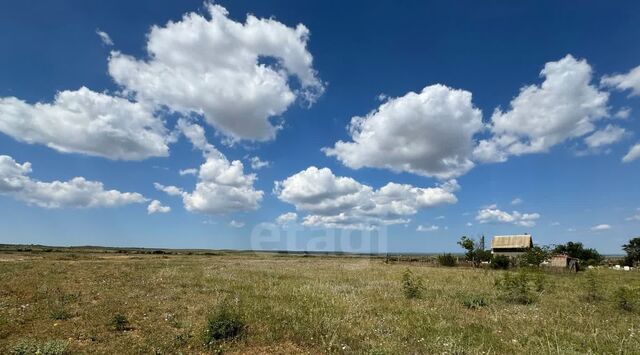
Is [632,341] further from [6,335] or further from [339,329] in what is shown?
[6,335]

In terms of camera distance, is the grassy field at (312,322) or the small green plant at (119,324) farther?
the small green plant at (119,324)

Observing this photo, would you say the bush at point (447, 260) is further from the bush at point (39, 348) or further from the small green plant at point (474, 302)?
the bush at point (39, 348)

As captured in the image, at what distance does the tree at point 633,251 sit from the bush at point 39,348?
292ft

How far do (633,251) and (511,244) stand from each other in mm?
23040

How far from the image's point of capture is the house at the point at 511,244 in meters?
69.8

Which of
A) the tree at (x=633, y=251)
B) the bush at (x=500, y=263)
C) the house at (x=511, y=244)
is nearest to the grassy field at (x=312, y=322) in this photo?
the bush at (x=500, y=263)

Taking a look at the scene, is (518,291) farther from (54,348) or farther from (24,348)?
(24,348)

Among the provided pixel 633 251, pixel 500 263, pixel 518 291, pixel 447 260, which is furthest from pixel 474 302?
pixel 633 251

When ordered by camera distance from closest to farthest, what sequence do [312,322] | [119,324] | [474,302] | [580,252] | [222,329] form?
[222,329], [119,324], [312,322], [474,302], [580,252]

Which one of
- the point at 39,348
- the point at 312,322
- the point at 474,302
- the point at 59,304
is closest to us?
the point at 39,348

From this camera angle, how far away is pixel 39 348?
8.26 meters

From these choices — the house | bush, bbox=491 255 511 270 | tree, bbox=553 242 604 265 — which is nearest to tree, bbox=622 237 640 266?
tree, bbox=553 242 604 265

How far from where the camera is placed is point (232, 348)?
9234mm

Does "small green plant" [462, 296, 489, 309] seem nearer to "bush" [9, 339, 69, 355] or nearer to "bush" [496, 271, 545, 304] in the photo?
"bush" [496, 271, 545, 304]
